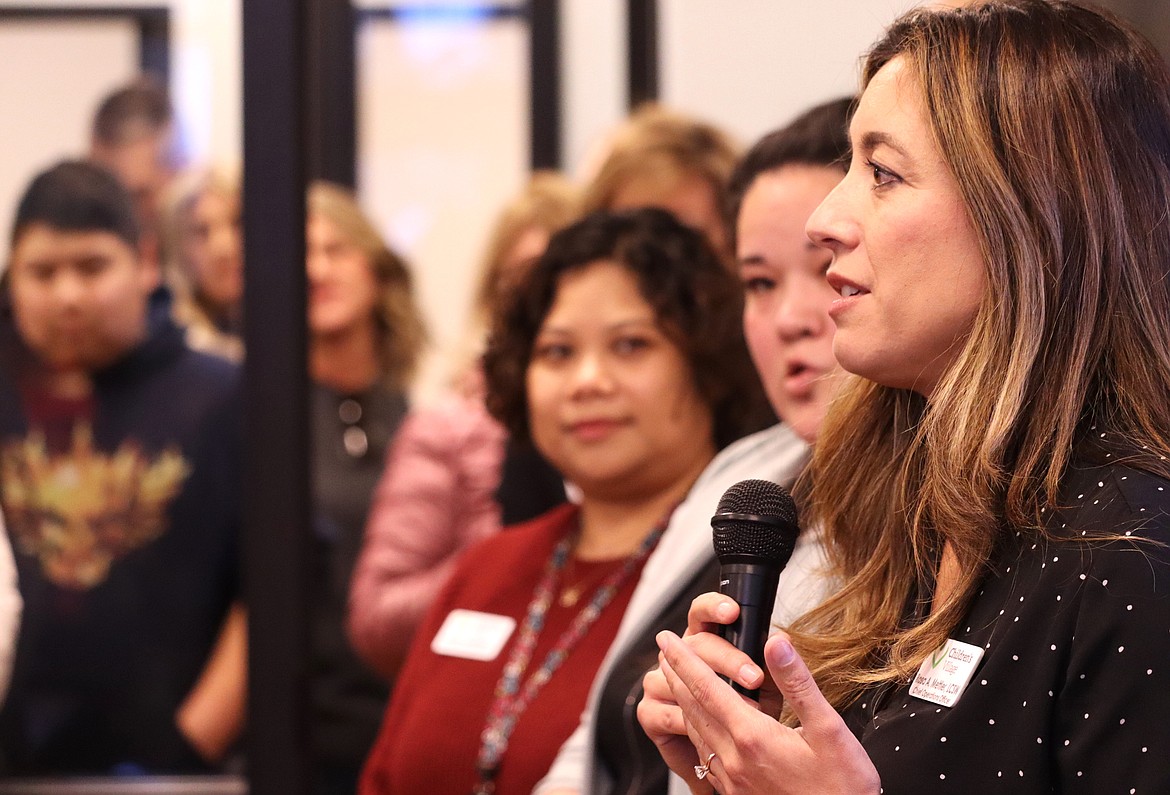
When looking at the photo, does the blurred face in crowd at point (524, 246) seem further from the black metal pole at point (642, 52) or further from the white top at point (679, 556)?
the white top at point (679, 556)

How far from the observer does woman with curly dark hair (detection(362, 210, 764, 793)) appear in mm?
2152

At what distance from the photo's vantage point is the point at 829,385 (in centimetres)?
185

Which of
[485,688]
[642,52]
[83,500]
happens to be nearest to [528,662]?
[485,688]

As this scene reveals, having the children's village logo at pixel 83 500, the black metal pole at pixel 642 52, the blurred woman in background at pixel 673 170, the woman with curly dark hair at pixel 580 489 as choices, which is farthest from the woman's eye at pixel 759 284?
the black metal pole at pixel 642 52

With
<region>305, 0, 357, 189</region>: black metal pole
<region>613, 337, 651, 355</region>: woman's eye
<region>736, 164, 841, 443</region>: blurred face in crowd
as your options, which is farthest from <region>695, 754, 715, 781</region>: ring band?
<region>305, 0, 357, 189</region>: black metal pole

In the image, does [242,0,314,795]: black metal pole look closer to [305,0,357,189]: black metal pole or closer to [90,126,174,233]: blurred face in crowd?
[90,126,174,233]: blurred face in crowd

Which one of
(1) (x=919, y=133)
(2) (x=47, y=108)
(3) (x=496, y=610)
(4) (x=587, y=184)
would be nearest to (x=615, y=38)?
(4) (x=587, y=184)

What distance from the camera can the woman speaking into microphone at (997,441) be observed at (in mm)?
1123

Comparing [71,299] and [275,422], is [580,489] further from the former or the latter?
[71,299]

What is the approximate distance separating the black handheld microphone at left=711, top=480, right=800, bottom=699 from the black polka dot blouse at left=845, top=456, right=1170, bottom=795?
163 millimetres

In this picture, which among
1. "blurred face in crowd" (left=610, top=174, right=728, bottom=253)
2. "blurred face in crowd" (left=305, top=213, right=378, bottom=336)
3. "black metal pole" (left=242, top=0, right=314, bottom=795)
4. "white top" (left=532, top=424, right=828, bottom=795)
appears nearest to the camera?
"white top" (left=532, top=424, right=828, bottom=795)

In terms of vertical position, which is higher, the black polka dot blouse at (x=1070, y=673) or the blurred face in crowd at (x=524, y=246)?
the blurred face in crowd at (x=524, y=246)

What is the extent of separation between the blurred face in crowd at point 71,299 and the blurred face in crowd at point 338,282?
80 cm

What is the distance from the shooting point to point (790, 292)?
1.92 m
